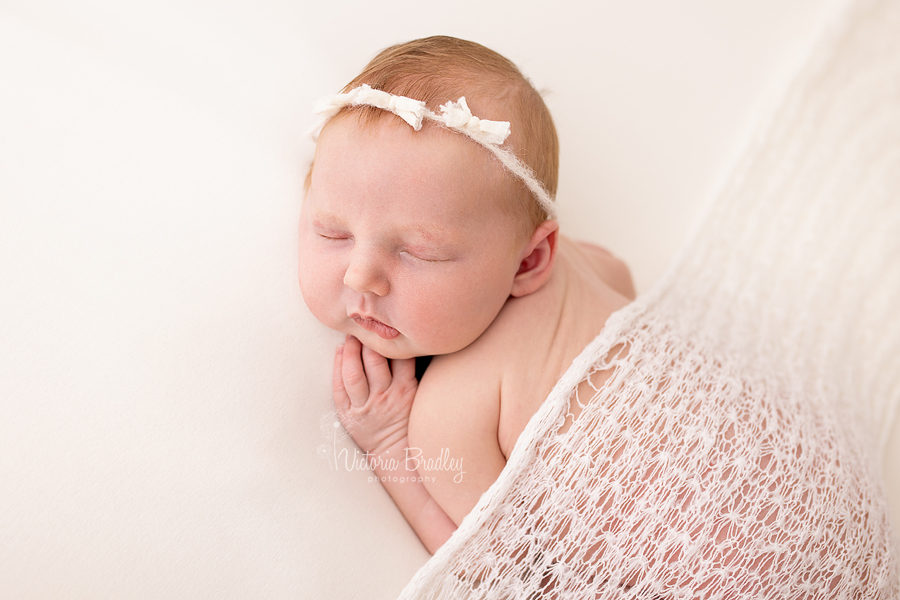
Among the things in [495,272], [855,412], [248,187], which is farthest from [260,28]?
[855,412]

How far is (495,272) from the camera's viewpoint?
1053 mm

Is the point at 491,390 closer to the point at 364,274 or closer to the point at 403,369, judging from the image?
the point at 403,369

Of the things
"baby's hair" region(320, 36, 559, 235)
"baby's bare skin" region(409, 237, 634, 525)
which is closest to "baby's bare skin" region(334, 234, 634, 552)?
"baby's bare skin" region(409, 237, 634, 525)

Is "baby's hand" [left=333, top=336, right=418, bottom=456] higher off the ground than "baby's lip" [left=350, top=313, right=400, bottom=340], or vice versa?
"baby's lip" [left=350, top=313, right=400, bottom=340]

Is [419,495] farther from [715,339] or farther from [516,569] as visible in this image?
[715,339]

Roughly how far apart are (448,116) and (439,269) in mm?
236

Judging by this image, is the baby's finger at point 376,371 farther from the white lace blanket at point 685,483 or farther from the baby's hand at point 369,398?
the white lace blanket at point 685,483

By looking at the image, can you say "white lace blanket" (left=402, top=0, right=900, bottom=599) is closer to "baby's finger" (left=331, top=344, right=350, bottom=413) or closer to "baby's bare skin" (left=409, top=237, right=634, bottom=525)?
"baby's bare skin" (left=409, top=237, right=634, bottom=525)

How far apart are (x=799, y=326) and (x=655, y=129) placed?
640mm

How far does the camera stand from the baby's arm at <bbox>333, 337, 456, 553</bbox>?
1.15 metres

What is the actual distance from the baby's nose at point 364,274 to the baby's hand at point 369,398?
0.21 metres

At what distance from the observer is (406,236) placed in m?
0.99

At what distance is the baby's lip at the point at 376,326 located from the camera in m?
1.08

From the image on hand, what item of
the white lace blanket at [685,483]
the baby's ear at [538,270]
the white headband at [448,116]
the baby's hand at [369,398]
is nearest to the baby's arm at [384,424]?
the baby's hand at [369,398]
